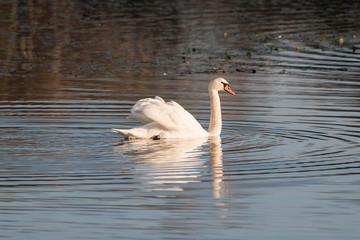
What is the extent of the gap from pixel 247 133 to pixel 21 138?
3.45 metres

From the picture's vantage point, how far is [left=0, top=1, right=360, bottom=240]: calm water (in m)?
8.32

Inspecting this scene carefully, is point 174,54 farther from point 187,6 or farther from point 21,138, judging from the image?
point 187,6

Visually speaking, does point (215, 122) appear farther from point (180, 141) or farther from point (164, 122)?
point (164, 122)

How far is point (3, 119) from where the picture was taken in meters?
14.7

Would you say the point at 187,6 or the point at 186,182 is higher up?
the point at 187,6

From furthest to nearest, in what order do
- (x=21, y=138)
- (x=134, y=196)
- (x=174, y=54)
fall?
(x=174, y=54), (x=21, y=138), (x=134, y=196)

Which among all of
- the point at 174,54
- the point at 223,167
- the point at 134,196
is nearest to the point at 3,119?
the point at 223,167

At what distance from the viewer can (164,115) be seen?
13352 mm

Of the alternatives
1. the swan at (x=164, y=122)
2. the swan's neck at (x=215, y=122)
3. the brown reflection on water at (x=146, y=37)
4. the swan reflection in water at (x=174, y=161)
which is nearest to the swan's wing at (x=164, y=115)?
the swan at (x=164, y=122)

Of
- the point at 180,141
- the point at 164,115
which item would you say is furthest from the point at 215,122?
the point at 164,115

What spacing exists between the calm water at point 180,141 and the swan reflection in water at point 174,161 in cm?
3

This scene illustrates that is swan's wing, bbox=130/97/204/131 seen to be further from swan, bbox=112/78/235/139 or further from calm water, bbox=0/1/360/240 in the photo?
calm water, bbox=0/1/360/240

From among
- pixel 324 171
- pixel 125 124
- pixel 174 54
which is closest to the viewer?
pixel 324 171

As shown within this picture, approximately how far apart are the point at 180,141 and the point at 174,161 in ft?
6.43
